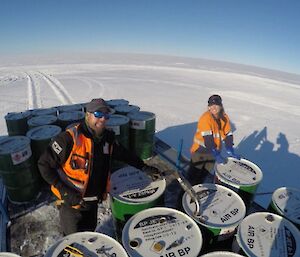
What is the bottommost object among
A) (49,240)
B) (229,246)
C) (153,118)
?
(49,240)

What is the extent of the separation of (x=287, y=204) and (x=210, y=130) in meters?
1.48

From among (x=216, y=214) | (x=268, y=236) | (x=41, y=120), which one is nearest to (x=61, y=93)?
(x=41, y=120)

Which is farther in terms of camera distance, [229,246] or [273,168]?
[273,168]

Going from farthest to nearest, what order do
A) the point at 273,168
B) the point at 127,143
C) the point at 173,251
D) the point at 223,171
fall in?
1. the point at 273,168
2. the point at 127,143
3. the point at 223,171
4. the point at 173,251

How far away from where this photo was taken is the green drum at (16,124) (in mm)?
5031

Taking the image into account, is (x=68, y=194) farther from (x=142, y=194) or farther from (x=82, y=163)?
(x=142, y=194)

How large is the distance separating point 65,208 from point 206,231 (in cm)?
166

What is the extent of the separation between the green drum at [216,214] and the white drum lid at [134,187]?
418 millimetres

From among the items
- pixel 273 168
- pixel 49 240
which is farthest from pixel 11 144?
pixel 273 168

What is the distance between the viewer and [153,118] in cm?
537

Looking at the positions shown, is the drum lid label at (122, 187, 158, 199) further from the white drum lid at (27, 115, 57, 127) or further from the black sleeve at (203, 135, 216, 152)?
the white drum lid at (27, 115, 57, 127)

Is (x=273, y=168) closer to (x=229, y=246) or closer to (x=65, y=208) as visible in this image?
(x=229, y=246)

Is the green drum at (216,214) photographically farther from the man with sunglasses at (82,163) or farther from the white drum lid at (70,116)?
the white drum lid at (70,116)

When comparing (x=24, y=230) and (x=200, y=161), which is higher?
(x=200, y=161)
